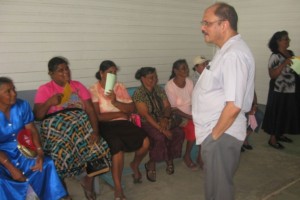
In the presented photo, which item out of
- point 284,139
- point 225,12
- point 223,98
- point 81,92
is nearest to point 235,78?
point 223,98

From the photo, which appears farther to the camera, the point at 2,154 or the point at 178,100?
the point at 178,100

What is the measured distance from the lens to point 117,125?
3.21 metres

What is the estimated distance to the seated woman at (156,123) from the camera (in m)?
3.31

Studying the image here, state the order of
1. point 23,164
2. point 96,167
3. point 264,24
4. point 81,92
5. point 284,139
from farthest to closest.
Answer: point 264,24, point 284,139, point 81,92, point 96,167, point 23,164

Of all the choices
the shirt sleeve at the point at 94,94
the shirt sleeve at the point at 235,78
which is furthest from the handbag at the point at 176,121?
the shirt sleeve at the point at 235,78

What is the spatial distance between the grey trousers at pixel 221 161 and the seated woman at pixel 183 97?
1.51 metres

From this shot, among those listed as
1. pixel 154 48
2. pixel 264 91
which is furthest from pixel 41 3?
pixel 264 91

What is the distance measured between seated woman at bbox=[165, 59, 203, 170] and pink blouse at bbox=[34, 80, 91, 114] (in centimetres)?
114

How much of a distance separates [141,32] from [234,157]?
304 cm

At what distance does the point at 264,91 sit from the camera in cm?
561

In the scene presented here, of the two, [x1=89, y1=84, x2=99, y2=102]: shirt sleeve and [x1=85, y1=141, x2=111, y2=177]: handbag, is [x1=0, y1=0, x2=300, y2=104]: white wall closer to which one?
[x1=89, y1=84, x2=99, y2=102]: shirt sleeve

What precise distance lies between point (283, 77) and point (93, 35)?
8.60 feet

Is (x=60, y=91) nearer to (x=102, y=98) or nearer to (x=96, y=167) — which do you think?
(x=102, y=98)

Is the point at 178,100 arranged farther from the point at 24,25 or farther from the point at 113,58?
the point at 24,25
